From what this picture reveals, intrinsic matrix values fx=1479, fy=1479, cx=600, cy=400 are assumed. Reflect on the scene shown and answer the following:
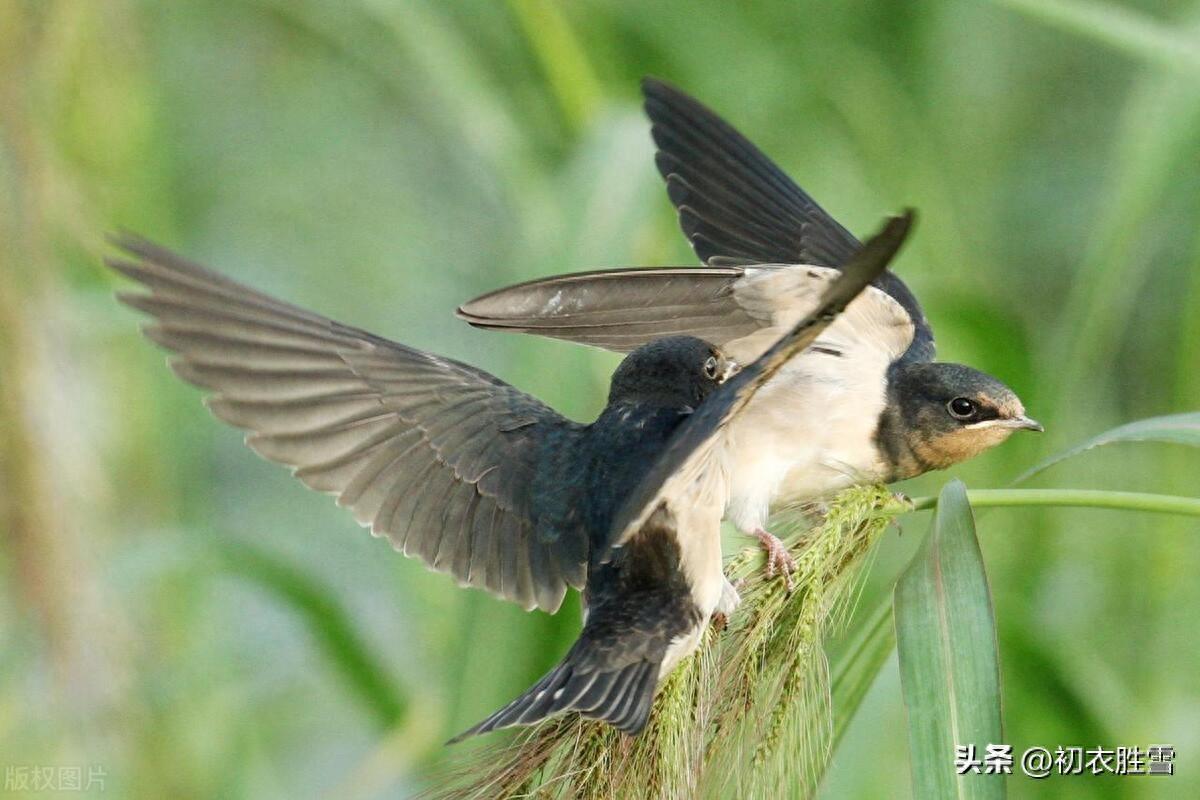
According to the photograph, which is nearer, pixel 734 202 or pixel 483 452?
pixel 483 452

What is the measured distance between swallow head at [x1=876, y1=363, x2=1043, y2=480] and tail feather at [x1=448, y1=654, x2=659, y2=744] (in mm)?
790

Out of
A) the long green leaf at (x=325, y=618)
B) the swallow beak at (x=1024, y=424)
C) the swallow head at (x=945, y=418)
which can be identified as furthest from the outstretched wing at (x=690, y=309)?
the long green leaf at (x=325, y=618)

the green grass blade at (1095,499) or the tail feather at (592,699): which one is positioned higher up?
the green grass blade at (1095,499)

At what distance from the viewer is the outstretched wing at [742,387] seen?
4.13ft

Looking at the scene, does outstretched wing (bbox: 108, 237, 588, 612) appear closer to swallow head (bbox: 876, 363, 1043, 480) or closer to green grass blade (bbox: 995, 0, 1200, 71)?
swallow head (bbox: 876, 363, 1043, 480)

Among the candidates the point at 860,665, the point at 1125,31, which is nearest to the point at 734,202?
the point at 1125,31

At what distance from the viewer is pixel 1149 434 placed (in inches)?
64.9

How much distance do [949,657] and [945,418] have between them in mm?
824

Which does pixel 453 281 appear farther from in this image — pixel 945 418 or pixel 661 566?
pixel 661 566

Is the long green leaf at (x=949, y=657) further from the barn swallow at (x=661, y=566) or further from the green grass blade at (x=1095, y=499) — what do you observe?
the barn swallow at (x=661, y=566)

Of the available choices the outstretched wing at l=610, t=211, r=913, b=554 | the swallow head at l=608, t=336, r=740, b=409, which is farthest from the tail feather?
the swallow head at l=608, t=336, r=740, b=409

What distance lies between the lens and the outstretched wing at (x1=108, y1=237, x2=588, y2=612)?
1.65 metres

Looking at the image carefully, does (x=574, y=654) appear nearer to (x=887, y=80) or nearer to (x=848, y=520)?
(x=848, y=520)

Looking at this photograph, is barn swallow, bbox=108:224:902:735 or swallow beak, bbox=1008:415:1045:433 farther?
swallow beak, bbox=1008:415:1045:433
